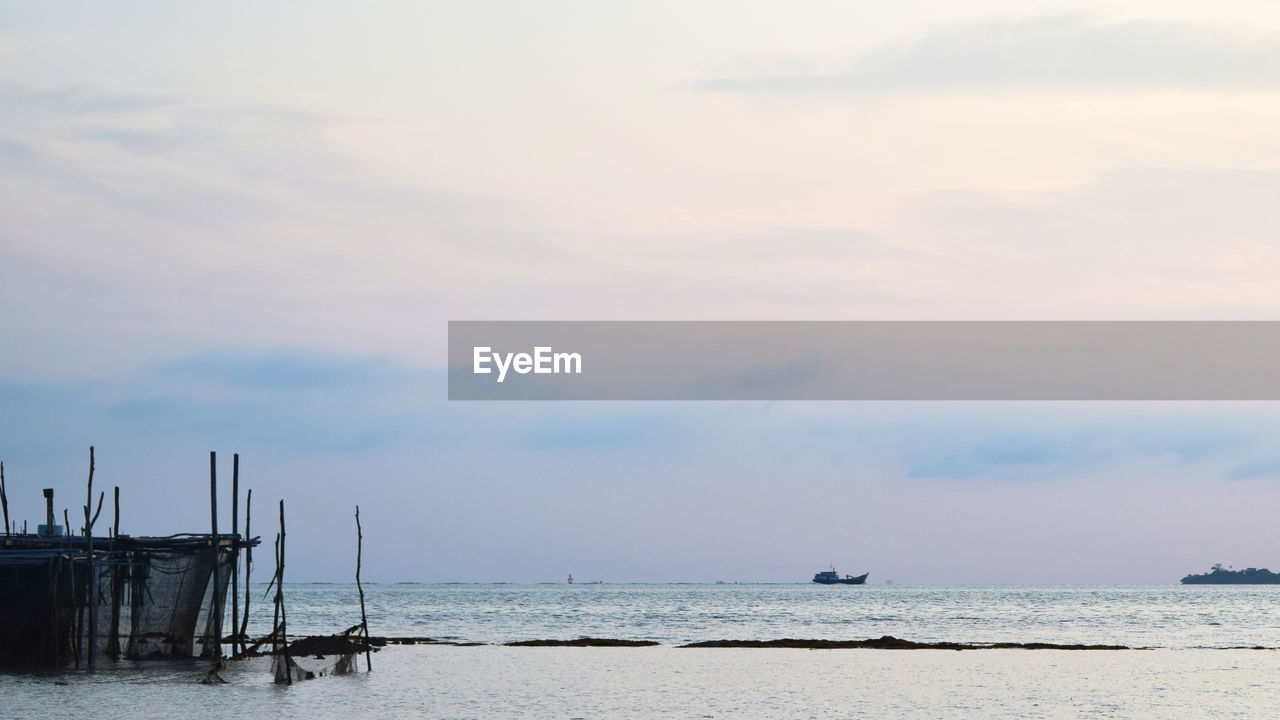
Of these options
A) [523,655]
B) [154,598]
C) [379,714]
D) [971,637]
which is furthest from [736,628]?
[379,714]

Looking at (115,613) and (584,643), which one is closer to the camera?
(115,613)

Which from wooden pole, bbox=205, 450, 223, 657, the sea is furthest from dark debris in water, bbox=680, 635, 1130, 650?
wooden pole, bbox=205, 450, 223, 657

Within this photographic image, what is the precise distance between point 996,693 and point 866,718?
7894mm

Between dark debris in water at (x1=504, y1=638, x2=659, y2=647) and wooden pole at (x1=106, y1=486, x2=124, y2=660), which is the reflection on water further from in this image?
wooden pole at (x1=106, y1=486, x2=124, y2=660)

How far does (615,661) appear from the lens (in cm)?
5169

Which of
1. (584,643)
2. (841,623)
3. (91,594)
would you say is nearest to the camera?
(91,594)

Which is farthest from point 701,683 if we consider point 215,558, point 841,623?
point 841,623

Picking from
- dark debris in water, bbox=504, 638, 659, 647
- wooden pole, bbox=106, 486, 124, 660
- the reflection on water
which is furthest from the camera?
the reflection on water

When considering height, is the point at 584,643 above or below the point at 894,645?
above

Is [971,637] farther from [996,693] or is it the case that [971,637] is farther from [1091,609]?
[1091,609]

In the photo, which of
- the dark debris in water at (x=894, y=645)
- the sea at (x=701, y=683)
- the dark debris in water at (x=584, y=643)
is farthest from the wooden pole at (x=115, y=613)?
the dark debris in water at (x=894, y=645)

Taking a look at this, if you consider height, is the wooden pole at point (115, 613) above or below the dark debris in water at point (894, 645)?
above

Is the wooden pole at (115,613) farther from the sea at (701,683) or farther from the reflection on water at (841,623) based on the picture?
the reflection on water at (841,623)

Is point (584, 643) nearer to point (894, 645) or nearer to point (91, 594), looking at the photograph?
point (894, 645)
